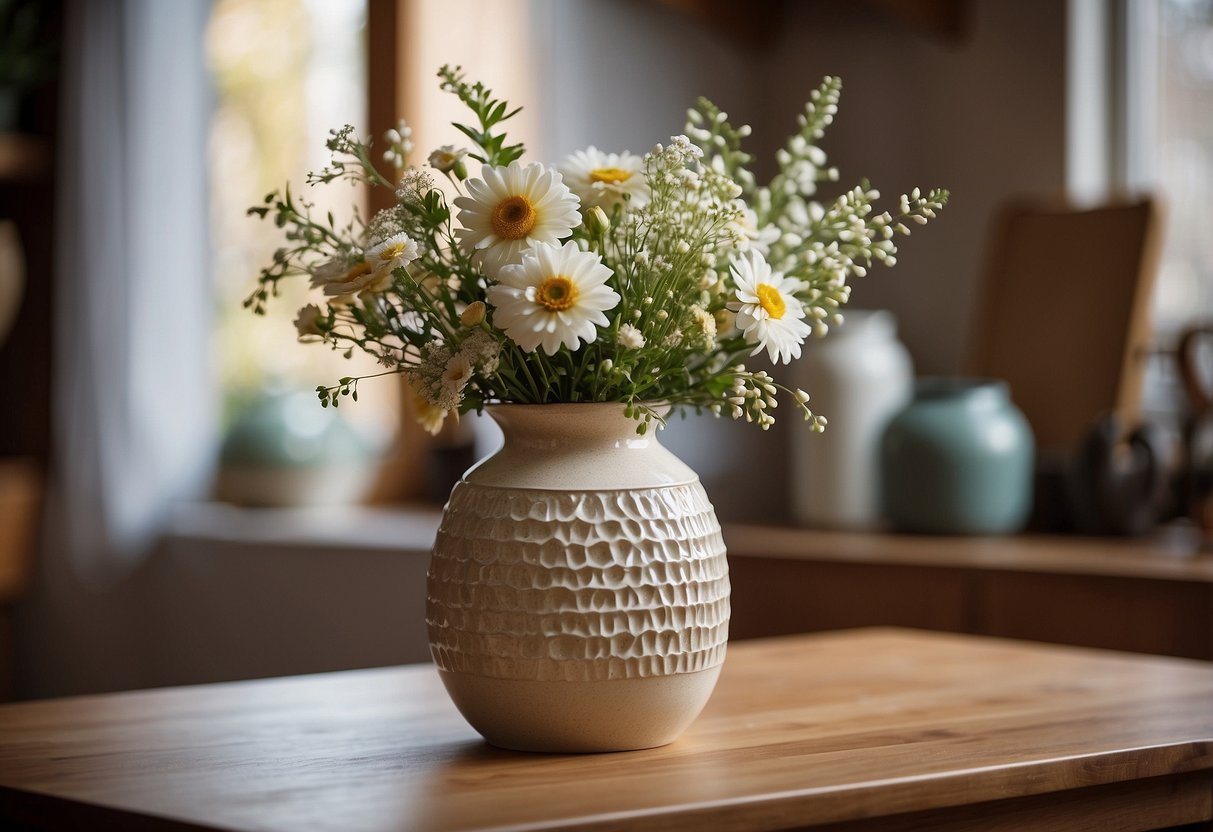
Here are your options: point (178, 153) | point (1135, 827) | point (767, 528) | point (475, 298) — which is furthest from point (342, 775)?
point (178, 153)

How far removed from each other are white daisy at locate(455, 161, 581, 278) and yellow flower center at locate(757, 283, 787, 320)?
0.14 metres

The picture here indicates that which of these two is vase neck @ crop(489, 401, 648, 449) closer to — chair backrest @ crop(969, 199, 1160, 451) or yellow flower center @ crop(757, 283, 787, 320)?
yellow flower center @ crop(757, 283, 787, 320)

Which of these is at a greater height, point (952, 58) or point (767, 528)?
point (952, 58)

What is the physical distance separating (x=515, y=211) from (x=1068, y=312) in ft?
5.84

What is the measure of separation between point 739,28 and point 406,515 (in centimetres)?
127

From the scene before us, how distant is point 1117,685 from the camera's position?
1289 millimetres

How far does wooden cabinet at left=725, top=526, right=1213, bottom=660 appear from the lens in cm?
198

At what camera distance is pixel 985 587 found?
2139mm

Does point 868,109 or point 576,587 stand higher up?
point 868,109

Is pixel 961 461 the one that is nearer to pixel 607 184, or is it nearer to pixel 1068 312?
pixel 1068 312

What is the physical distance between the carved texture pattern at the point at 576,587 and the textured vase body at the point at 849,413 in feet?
5.06

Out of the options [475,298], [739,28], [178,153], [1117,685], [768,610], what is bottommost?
[768,610]

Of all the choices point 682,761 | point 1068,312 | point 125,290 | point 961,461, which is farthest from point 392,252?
point 125,290

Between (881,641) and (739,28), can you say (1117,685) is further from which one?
(739,28)
